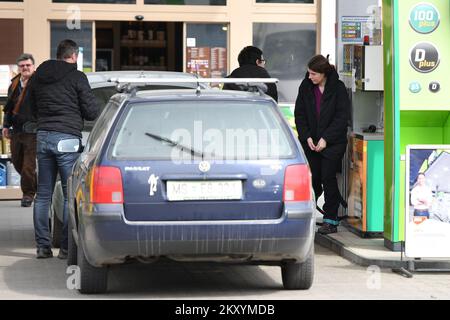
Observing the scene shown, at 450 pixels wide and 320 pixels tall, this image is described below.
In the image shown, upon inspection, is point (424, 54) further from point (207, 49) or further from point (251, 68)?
point (207, 49)

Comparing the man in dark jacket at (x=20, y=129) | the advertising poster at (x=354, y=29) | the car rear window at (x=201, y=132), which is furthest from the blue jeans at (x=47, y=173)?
the advertising poster at (x=354, y=29)

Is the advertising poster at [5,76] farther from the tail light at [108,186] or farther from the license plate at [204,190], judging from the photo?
the license plate at [204,190]

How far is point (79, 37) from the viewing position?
16.3 m

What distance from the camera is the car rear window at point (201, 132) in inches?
324

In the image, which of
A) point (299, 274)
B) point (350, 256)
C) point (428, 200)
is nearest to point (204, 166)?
point (299, 274)

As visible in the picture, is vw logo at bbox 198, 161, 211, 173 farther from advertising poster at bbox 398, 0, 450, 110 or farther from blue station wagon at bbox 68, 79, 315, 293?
advertising poster at bbox 398, 0, 450, 110

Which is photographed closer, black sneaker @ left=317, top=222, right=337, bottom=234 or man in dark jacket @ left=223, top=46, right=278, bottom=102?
black sneaker @ left=317, top=222, right=337, bottom=234

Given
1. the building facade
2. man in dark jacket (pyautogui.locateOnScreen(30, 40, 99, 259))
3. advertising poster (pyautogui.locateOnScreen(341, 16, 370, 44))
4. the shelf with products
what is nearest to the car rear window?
man in dark jacket (pyautogui.locateOnScreen(30, 40, 99, 259))

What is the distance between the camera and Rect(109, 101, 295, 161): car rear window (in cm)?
823

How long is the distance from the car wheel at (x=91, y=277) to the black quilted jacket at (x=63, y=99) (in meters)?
2.08

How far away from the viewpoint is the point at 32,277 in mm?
9633

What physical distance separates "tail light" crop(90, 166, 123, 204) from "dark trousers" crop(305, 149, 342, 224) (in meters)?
4.09

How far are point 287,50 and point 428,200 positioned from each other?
7441 millimetres

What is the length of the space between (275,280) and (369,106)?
3.15 metres
